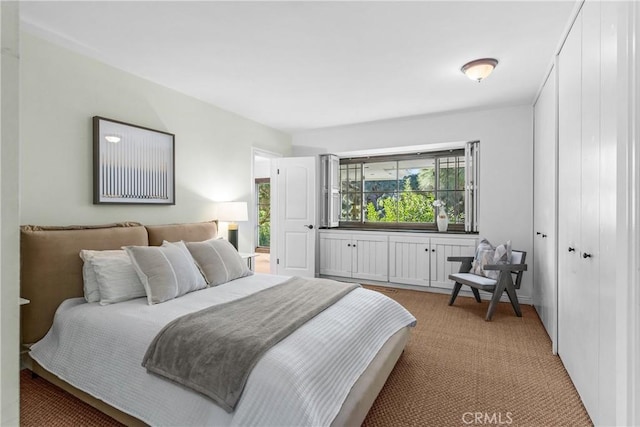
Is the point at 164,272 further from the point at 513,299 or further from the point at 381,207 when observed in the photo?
the point at 381,207

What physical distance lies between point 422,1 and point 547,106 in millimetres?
1850

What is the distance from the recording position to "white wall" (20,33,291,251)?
246 centimetres

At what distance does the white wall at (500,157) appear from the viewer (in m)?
4.12

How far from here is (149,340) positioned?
1.82 meters

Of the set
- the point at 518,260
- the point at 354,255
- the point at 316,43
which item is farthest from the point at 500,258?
the point at 316,43

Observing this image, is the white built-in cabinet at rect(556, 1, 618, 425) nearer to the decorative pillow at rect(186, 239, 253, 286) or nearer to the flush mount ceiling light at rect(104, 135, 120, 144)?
the decorative pillow at rect(186, 239, 253, 286)

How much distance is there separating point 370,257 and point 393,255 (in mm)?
362

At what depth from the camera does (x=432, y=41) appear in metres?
2.57

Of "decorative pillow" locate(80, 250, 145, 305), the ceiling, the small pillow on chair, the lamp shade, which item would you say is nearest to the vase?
the small pillow on chair

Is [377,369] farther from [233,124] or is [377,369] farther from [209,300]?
[233,124]

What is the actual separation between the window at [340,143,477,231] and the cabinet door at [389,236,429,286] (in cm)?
52

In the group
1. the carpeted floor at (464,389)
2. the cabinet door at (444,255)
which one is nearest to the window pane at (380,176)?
the cabinet door at (444,255)

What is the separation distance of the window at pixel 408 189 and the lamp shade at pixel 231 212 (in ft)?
7.27

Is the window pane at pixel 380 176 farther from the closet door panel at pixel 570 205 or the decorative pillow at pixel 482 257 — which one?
the closet door panel at pixel 570 205
